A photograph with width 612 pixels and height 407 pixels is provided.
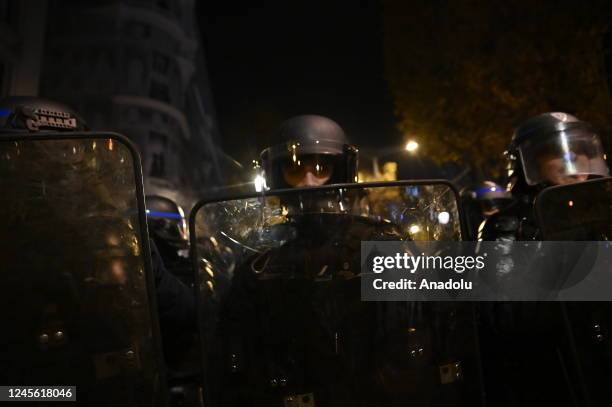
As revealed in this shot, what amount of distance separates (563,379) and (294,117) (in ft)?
6.89

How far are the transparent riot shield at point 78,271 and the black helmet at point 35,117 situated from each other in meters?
1.00

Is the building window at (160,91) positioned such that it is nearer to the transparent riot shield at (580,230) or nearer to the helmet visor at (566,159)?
the helmet visor at (566,159)

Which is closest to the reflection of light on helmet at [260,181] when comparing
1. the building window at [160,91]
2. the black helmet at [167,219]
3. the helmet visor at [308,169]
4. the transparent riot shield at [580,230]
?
the helmet visor at [308,169]

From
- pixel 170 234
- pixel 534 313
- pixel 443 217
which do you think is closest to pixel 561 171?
pixel 534 313

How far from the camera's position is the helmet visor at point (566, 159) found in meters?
2.67

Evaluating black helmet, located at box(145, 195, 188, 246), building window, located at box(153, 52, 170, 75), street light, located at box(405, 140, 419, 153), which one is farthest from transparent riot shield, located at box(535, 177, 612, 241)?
building window, located at box(153, 52, 170, 75)

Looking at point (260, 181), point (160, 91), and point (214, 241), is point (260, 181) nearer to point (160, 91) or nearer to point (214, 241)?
point (214, 241)

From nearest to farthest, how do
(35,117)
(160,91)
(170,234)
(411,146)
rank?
(35,117), (170,234), (411,146), (160,91)

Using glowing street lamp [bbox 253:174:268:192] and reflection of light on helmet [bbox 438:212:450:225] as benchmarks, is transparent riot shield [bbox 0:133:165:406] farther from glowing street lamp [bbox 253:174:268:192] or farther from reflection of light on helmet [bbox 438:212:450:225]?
glowing street lamp [bbox 253:174:268:192]

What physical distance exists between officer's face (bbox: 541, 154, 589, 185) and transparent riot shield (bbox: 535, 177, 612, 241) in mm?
1045

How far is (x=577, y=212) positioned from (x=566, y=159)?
1.23 meters

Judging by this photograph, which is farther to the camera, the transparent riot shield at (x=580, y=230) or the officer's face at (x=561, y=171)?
the officer's face at (x=561, y=171)

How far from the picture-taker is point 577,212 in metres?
1.67

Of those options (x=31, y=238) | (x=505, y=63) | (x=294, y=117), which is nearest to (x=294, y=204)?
(x=31, y=238)
